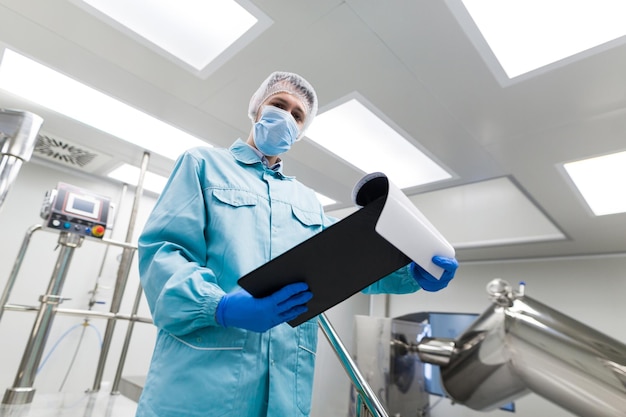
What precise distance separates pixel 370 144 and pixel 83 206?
1661 mm

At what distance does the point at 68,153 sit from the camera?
2.41 metres

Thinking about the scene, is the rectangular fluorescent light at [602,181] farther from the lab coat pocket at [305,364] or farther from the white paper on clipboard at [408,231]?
the lab coat pocket at [305,364]

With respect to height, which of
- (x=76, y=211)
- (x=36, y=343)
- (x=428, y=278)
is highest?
(x=76, y=211)

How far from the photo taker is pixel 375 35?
1149 millimetres

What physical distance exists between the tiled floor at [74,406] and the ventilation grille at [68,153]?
155 centimetres

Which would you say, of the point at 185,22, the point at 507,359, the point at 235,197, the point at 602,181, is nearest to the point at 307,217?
the point at 235,197

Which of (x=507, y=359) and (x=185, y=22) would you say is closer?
(x=185, y=22)

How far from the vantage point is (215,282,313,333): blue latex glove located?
0.56 metres

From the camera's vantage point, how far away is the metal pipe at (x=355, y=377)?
0.86 m


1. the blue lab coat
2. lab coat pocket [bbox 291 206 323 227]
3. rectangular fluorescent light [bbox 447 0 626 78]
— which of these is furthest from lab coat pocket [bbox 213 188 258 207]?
rectangular fluorescent light [bbox 447 0 626 78]

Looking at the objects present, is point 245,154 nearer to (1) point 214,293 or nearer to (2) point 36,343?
(1) point 214,293

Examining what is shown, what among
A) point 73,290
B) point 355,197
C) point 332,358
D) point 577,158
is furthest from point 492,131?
point 73,290

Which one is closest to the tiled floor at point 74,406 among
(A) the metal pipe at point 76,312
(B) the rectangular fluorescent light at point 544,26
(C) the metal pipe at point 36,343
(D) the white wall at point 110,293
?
(C) the metal pipe at point 36,343

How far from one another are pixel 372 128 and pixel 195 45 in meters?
0.95
